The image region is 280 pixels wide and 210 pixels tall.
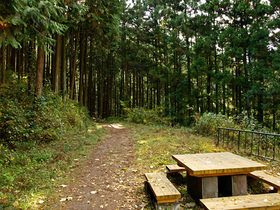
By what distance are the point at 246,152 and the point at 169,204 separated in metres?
5.31

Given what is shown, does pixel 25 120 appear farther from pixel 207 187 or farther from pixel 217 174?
pixel 217 174

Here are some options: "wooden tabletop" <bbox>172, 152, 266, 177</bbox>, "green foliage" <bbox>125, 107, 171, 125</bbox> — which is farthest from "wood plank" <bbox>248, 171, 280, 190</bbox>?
"green foliage" <bbox>125, 107, 171, 125</bbox>

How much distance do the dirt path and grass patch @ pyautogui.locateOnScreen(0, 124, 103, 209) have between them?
1.44 ft

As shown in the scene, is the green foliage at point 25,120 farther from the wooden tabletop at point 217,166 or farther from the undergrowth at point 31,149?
the wooden tabletop at point 217,166

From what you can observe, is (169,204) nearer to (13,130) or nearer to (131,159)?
(131,159)

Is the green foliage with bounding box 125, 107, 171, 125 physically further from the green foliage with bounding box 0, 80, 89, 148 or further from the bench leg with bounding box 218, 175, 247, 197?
the bench leg with bounding box 218, 175, 247, 197

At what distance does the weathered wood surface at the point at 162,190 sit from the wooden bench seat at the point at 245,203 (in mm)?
481

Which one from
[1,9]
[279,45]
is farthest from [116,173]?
[279,45]

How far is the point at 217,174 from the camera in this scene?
339 centimetres

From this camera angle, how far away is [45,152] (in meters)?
5.90

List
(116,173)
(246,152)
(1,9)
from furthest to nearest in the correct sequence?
(246,152) → (116,173) → (1,9)

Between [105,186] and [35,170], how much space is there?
6.64 ft

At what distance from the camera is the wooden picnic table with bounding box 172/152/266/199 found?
333 centimetres

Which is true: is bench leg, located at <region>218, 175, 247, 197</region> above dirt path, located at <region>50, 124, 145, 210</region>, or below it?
above
